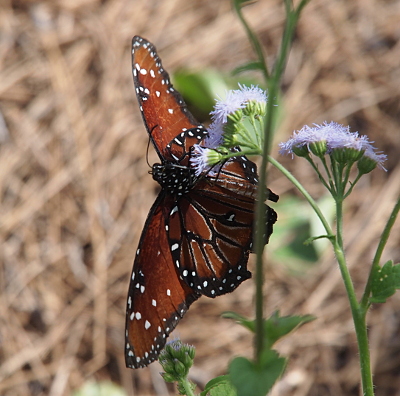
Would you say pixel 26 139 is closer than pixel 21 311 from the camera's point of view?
No

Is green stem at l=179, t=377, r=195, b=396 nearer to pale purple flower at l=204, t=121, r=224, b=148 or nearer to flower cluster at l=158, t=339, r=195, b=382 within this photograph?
flower cluster at l=158, t=339, r=195, b=382

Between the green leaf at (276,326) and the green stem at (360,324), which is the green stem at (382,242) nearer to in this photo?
the green stem at (360,324)

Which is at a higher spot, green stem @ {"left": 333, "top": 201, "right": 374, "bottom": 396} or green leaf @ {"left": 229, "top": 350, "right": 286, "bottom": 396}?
green stem @ {"left": 333, "top": 201, "right": 374, "bottom": 396}

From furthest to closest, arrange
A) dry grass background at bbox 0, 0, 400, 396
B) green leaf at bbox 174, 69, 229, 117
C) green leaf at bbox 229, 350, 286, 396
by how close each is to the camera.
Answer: dry grass background at bbox 0, 0, 400, 396 < green leaf at bbox 174, 69, 229, 117 < green leaf at bbox 229, 350, 286, 396

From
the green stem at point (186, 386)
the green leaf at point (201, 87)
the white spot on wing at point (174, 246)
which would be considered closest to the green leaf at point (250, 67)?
the green stem at point (186, 386)

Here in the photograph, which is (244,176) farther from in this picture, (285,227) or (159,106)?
Answer: (285,227)

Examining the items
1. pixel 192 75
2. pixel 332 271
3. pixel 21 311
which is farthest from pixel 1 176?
pixel 332 271

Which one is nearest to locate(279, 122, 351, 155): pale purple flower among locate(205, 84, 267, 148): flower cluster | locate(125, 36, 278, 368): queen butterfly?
locate(205, 84, 267, 148): flower cluster
